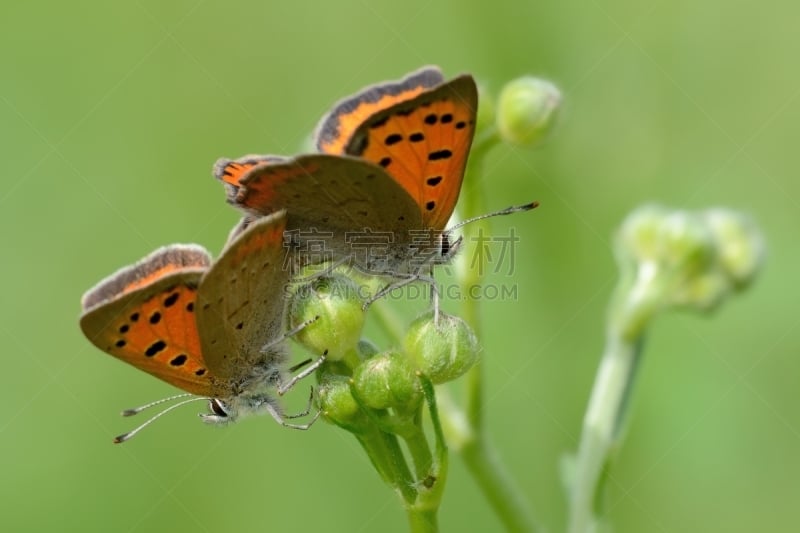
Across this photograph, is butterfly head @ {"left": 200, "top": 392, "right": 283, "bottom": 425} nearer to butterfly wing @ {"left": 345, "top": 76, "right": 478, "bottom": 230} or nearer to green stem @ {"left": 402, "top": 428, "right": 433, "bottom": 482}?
green stem @ {"left": 402, "top": 428, "right": 433, "bottom": 482}

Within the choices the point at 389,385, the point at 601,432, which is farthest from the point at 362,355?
the point at 601,432

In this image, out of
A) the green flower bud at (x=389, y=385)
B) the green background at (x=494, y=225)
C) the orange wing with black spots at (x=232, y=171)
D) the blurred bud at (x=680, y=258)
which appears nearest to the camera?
the green flower bud at (x=389, y=385)

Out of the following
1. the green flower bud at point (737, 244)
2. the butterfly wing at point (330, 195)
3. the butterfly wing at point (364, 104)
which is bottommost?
the green flower bud at point (737, 244)

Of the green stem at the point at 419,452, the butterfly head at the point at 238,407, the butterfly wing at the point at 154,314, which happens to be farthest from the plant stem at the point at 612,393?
the butterfly wing at the point at 154,314

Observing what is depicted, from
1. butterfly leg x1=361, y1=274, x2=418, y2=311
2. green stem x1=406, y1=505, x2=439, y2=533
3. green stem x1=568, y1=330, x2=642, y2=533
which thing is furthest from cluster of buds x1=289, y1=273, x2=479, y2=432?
green stem x1=568, y1=330, x2=642, y2=533

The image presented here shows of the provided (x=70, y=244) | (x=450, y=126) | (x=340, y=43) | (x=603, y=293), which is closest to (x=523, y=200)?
(x=603, y=293)

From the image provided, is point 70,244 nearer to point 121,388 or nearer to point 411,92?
point 121,388

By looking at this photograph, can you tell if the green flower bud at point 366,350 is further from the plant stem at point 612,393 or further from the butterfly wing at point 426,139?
the plant stem at point 612,393
